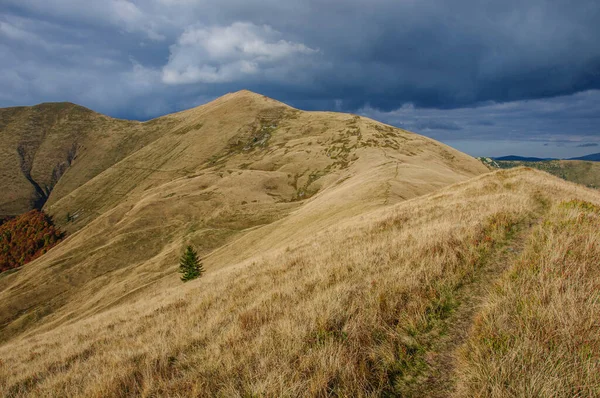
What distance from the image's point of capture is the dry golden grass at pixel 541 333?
339cm

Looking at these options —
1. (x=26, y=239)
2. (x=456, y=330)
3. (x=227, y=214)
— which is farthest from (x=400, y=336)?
(x=26, y=239)

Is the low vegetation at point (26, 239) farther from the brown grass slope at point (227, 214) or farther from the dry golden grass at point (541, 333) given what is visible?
the dry golden grass at point (541, 333)

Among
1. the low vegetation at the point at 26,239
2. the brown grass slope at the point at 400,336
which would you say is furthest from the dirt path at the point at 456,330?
the low vegetation at the point at 26,239

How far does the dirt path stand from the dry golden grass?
32cm

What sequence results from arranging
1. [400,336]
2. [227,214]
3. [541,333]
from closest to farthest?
[541,333]
[400,336]
[227,214]

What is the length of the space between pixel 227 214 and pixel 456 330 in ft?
314

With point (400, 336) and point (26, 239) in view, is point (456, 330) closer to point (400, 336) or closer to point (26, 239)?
point (400, 336)

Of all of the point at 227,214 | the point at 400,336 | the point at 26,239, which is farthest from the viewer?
the point at 26,239

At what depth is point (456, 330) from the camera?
5148 millimetres

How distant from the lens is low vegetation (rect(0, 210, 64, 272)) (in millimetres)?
157500

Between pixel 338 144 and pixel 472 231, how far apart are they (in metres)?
140

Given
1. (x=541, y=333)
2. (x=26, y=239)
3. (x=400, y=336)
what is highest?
(x=541, y=333)

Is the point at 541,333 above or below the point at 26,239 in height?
above

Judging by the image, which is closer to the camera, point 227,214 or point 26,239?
point 227,214
